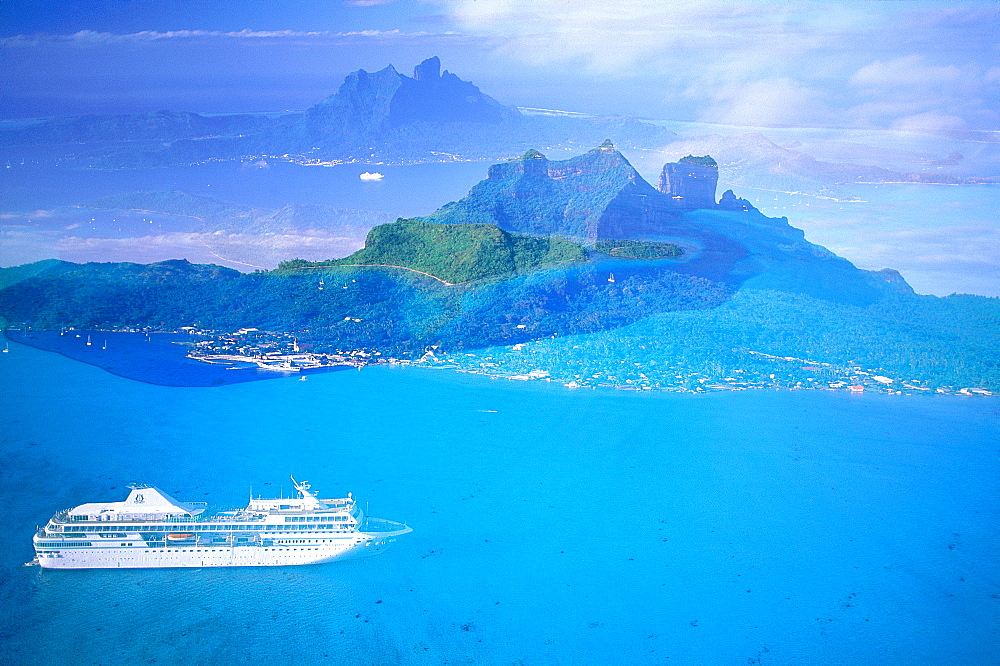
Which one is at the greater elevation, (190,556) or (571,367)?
(571,367)

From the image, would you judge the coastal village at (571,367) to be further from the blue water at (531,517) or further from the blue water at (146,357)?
the blue water at (531,517)

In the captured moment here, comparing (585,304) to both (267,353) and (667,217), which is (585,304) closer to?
(667,217)

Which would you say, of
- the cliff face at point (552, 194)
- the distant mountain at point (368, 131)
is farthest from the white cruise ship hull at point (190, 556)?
the distant mountain at point (368, 131)

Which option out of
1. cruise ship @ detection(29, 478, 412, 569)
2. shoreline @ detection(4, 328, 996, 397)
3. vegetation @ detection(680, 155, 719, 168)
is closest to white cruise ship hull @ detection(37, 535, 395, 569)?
cruise ship @ detection(29, 478, 412, 569)

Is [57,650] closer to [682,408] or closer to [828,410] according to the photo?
[682,408]

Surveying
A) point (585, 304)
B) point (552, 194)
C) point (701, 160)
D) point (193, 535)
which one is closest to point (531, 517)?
point (193, 535)

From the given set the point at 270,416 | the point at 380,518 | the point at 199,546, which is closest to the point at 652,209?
the point at 270,416

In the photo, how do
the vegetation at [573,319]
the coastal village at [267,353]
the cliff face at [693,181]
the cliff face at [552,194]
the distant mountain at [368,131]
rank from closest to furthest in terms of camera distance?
the coastal village at [267,353] < the vegetation at [573,319] < the cliff face at [552,194] < the cliff face at [693,181] < the distant mountain at [368,131]
